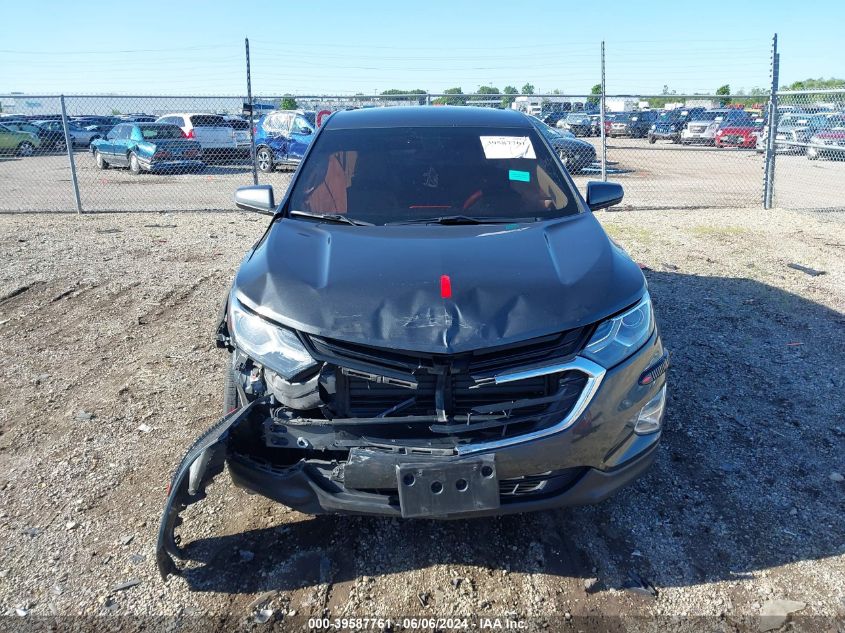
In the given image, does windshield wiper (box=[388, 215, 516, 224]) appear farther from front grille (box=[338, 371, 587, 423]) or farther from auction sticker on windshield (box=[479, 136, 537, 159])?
front grille (box=[338, 371, 587, 423])

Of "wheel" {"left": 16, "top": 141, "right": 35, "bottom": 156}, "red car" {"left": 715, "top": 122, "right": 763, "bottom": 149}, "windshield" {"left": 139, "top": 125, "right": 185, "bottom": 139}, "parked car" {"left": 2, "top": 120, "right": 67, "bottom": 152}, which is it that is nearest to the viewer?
"windshield" {"left": 139, "top": 125, "right": 185, "bottom": 139}

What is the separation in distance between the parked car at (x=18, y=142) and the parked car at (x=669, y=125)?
80.8 feet

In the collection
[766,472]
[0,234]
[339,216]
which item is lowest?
[766,472]

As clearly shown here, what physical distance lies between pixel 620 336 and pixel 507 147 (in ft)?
6.06

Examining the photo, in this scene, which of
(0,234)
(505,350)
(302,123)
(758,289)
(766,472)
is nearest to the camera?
(505,350)

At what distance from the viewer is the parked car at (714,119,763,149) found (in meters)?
22.0

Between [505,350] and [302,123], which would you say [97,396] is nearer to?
[505,350]

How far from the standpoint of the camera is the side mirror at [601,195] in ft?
13.5

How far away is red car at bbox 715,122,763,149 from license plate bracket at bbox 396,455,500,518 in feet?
73.6

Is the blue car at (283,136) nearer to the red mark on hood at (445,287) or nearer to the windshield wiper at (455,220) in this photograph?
the windshield wiper at (455,220)

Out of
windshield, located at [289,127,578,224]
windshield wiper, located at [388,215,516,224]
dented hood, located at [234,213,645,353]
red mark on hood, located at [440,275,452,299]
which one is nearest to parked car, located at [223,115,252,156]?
windshield, located at [289,127,578,224]

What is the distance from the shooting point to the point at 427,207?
371cm

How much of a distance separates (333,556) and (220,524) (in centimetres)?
58

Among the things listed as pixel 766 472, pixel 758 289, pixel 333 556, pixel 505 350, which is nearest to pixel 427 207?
pixel 505 350
